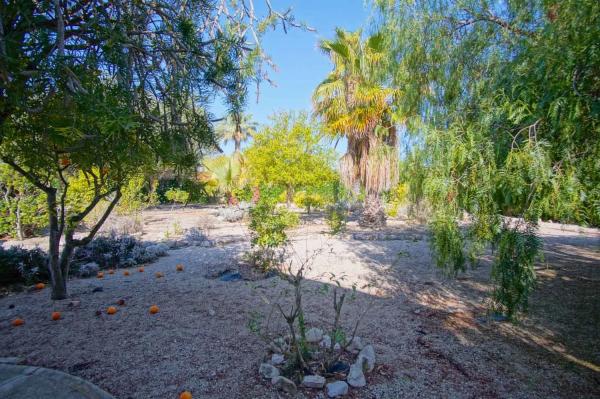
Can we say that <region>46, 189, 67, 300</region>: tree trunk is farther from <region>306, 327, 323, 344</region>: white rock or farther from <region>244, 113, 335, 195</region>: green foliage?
<region>244, 113, 335, 195</region>: green foliage

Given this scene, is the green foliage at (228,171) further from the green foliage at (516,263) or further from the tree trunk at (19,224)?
the green foliage at (516,263)

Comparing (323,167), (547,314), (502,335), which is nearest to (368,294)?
(502,335)

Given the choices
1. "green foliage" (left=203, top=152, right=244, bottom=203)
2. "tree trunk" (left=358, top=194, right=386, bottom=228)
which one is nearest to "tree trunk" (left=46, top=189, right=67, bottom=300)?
"tree trunk" (left=358, top=194, right=386, bottom=228)

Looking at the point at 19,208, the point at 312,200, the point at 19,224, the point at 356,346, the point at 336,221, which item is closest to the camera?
the point at 356,346

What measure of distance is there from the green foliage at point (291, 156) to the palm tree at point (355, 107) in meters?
2.88

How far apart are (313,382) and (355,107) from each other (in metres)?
9.65

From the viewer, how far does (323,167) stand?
50.0 feet

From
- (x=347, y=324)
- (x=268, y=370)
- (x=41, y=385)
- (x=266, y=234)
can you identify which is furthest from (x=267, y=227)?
(x=41, y=385)

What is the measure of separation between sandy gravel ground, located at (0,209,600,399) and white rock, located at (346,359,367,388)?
0.05 meters

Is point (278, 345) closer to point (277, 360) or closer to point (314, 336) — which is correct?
point (277, 360)

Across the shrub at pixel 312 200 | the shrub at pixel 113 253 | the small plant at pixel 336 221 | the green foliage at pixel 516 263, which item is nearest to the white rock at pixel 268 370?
the green foliage at pixel 516 263

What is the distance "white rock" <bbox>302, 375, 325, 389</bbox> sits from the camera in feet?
8.62

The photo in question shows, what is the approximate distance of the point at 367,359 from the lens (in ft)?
9.57

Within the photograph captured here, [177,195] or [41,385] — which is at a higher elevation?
[177,195]
